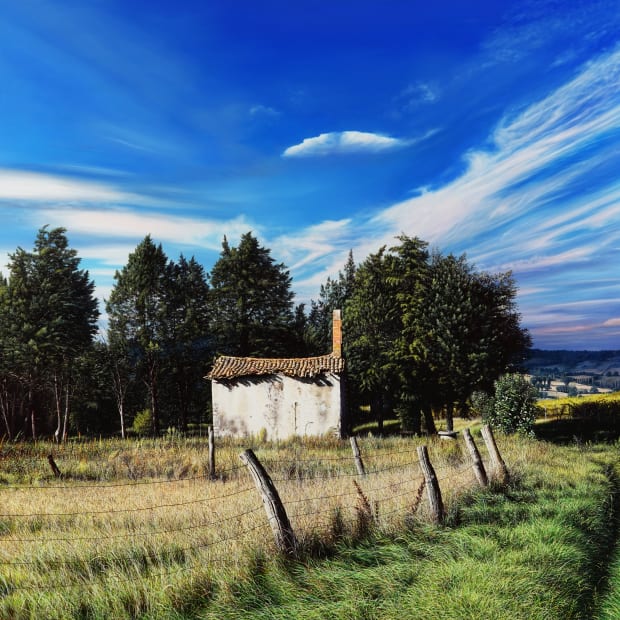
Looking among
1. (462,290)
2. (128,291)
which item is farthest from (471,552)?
(128,291)

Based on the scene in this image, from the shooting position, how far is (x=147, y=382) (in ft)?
127

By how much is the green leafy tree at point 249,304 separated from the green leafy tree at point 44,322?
35.1 feet

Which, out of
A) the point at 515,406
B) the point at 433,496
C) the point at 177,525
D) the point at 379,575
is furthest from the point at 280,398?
the point at 379,575

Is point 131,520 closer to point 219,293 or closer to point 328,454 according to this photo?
point 328,454

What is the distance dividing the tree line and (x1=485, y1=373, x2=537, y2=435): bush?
12.0 ft

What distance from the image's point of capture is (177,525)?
25.3 feet

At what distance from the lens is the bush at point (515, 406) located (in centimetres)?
2339

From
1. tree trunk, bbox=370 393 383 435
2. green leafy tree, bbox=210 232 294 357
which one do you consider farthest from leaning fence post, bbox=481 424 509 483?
green leafy tree, bbox=210 232 294 357

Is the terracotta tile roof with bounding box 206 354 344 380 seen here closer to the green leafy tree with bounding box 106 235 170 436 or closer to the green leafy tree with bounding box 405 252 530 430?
the green leafy tree with bounding box 405 252 530 430

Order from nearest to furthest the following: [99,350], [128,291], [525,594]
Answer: [525,594] < [128,291] < [99,350]

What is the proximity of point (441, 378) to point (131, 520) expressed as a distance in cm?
2405

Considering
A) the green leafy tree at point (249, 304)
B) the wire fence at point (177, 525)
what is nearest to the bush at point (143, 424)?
the green leafy tree at point (249, 304)

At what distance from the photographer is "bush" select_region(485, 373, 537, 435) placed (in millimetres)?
23391

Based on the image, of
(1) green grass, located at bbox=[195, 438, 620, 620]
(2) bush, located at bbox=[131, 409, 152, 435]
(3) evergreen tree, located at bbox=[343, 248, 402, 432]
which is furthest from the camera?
(2) bush, located at bbox=[131, 409, 152, 435]
